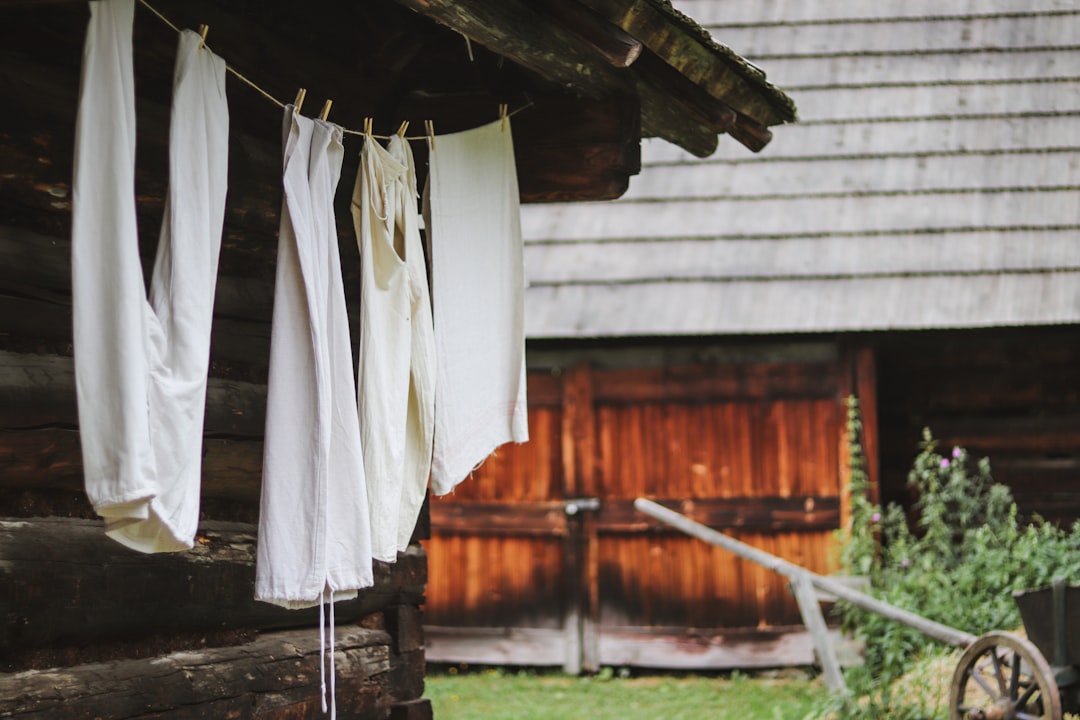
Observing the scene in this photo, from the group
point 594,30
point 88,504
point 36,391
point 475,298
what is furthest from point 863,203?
point 36,391

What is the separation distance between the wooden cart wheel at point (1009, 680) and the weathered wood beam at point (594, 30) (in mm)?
3455

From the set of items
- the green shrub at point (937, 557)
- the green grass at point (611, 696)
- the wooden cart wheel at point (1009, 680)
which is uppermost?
the green shrub at point (937, 557)

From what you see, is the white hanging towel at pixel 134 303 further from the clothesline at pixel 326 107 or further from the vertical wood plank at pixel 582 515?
the vertical wood plank at pixel 582 515

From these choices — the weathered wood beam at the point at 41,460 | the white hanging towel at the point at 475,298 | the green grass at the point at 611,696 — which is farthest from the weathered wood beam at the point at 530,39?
the green grass at the point at 611,696

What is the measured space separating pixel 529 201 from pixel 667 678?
4.78m

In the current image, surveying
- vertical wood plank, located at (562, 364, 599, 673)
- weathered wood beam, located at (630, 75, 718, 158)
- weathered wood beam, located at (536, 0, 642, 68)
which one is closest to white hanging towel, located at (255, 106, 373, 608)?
weathered wood beam, located at (536, 0, 642, 68)

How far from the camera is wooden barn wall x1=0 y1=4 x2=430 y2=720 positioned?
2.92 m

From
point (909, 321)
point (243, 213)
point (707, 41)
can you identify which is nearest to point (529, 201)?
point (707, 41)

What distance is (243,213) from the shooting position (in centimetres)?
371

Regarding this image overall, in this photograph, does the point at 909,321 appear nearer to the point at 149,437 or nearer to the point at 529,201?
the point at 529,201

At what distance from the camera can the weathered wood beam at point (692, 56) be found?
3656 millimetres

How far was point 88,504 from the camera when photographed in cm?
313

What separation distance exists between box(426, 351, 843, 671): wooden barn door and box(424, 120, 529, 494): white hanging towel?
474cm

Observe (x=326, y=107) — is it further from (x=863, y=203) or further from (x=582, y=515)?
(x=863, y=203)
